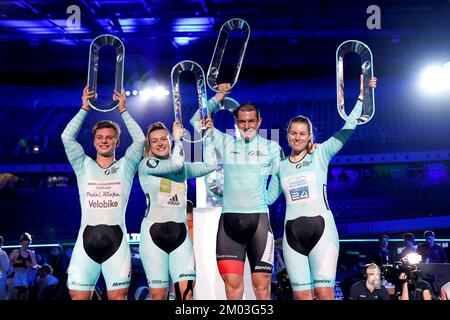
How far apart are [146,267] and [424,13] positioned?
6.95m

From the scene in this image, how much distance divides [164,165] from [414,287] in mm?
3128

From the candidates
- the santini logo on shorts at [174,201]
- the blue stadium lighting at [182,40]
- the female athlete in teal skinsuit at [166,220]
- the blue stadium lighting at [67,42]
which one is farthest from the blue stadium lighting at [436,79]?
the santini logo on shorts at [174,201]

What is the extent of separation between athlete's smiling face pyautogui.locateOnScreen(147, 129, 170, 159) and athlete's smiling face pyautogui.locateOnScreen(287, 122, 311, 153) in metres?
1.06

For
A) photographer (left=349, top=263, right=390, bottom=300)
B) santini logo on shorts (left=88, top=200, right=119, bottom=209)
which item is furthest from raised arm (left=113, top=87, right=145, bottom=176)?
photographer (left=349, top=263, right=390, bottom=300)

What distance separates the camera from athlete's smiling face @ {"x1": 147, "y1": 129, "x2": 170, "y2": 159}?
4.93 metres

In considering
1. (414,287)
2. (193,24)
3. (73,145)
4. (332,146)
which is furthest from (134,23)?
(414,287)

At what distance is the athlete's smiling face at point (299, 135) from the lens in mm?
4715

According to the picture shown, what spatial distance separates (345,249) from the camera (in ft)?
36.5

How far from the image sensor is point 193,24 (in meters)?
9.96

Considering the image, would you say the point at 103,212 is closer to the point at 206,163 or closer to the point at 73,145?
the point at 73,145

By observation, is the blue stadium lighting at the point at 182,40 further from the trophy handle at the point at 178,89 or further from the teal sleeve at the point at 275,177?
the teal sleeve at the point at 275,177

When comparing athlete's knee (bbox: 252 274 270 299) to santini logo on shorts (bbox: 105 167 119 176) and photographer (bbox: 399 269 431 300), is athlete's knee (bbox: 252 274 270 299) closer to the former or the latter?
santini logo on shorts (bbox: 105 167 119 176)

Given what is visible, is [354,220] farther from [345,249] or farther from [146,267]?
[146,267]

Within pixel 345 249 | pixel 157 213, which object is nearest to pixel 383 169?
pixel 345 249
